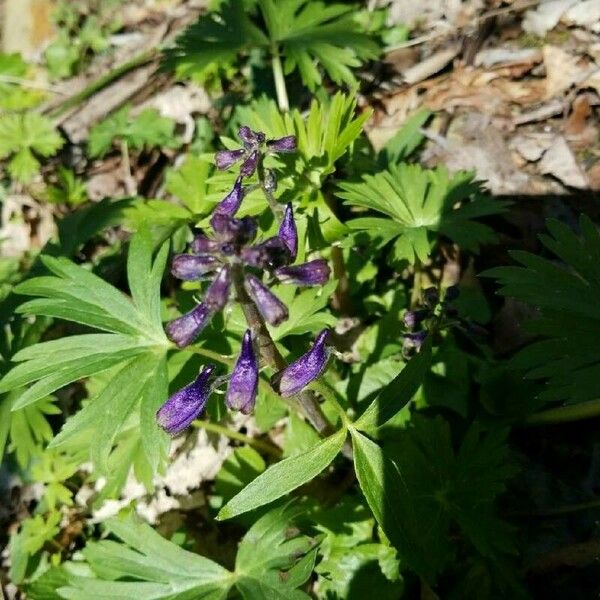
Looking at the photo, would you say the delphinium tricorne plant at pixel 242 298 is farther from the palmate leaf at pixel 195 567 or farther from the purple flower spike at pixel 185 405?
the palmate leaf at pixel 195 567

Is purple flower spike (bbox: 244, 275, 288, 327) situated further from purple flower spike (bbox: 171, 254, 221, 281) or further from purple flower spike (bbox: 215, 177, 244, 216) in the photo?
purple flower spike (bbox: 215, 177, 244, 216)

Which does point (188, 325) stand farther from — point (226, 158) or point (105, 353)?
point (226, 158)

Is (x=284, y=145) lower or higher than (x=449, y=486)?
higher

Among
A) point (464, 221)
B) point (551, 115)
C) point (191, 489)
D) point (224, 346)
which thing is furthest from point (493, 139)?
point (191, 489)

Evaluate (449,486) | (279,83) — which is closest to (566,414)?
(449,486)

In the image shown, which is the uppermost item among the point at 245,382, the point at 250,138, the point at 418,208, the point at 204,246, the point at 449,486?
the point at 204,246

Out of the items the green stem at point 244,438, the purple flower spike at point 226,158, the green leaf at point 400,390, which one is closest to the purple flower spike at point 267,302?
the green leaf at point 400,390
